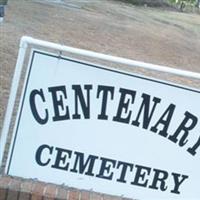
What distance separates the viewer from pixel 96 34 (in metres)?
14.4

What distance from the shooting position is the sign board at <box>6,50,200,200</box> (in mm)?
3688

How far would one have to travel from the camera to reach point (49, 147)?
378 centimetres

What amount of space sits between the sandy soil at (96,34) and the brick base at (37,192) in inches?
130

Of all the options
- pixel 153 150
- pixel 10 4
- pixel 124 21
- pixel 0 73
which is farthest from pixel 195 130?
pixel 124 21

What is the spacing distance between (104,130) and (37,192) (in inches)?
20.8

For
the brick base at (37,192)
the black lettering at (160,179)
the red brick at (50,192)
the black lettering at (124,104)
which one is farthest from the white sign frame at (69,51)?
the black lettering at (160,179)

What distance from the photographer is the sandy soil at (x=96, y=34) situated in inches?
412

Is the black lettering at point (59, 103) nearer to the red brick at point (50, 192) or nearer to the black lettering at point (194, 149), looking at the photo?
the red brick at point (50, 192)

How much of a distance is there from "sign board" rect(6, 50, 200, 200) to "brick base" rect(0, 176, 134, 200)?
0.05 m

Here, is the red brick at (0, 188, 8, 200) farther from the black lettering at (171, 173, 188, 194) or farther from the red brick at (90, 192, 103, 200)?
the black lettering at (171, 173, 188, 194)

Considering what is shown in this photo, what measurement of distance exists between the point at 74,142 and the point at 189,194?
0.79m

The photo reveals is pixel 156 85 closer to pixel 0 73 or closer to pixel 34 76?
pixel 34 76

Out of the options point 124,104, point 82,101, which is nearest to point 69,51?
point 82,101

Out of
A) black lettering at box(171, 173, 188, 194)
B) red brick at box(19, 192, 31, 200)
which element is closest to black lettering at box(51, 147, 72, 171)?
red brick at box(19, 192, 31, 200)
